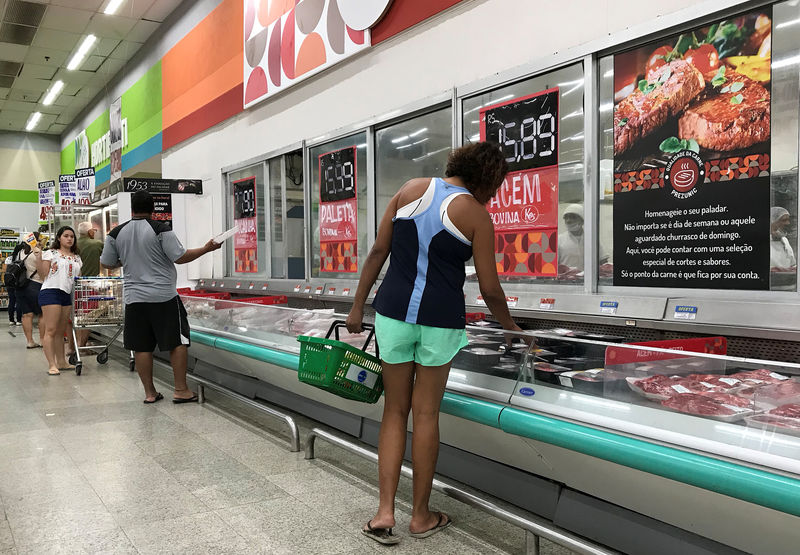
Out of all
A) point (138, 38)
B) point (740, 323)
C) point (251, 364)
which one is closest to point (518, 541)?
point (740, 323)

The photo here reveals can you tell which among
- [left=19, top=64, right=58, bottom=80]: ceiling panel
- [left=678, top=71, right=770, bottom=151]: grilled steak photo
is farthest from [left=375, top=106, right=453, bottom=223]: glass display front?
[left=19, top=64, right=58, bottom=80]: ceiling panel

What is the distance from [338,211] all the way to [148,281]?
204cm

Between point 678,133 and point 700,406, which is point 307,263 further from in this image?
point 700,406

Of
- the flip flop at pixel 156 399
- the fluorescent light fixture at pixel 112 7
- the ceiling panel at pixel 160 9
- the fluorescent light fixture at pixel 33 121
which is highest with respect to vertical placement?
the ceiling panel at pixel 160 9

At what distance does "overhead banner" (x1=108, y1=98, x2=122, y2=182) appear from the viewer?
42.5 ft

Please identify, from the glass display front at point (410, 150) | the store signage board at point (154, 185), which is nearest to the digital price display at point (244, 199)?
the store signage board at point (154, 185)

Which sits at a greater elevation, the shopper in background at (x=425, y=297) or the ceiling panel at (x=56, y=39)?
the ceiling panel at (x=56, y=39)

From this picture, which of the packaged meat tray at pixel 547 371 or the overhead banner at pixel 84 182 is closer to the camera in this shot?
the packaged meat tray at pixel 547 371

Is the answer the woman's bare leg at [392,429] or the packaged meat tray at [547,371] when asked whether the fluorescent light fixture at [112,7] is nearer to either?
the woman's bare leg at [392,429]

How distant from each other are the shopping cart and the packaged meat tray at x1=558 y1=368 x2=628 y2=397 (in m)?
5.80

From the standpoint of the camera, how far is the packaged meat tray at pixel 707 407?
194cm

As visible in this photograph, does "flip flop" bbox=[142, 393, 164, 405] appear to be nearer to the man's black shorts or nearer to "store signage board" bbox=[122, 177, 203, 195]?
the man's black shorts

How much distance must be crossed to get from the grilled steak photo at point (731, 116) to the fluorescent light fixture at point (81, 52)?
1100 centimetres

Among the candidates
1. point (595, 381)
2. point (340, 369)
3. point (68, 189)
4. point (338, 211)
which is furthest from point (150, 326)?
point (68, 189)
